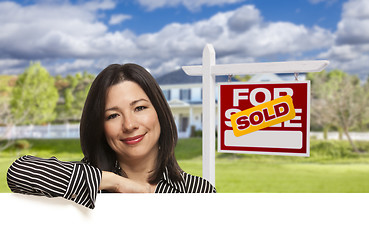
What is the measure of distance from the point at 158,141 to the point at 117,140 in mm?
160

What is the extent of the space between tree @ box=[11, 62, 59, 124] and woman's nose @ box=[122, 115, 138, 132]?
12.3 meters

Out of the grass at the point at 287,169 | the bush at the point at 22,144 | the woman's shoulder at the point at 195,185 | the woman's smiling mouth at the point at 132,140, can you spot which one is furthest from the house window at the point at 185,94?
the woman's smiling mouth at the point at 132,140

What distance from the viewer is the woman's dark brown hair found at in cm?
124

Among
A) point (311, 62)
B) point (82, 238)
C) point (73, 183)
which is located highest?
point (311, 62)

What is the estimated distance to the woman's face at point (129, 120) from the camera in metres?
1.22

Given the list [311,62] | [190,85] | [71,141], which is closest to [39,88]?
[71,141]

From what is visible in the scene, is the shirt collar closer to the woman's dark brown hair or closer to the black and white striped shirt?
the woman's dark brown hair

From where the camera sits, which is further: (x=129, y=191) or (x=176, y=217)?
(x=129, y=191)

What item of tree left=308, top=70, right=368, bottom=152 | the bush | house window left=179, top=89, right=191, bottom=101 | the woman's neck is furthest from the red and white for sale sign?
the bush

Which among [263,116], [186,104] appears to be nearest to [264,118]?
[263,116]

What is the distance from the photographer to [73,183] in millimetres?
880

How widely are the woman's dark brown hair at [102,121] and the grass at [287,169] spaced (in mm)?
8719

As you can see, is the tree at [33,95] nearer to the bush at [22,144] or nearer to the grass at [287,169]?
the bush at [22,144]

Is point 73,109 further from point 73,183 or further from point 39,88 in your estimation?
point 73,183
